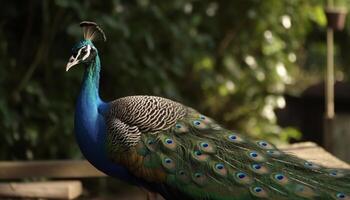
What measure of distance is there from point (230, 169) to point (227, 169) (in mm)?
13

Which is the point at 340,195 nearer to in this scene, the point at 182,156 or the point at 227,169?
the point at 227,169

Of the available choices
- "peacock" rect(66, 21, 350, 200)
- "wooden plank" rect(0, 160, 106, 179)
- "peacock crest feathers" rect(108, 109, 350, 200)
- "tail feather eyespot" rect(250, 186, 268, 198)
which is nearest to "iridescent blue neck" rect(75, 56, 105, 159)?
"peacock" rect(66, 21, 350, 200)

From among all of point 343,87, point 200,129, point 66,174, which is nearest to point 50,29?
point 66,174

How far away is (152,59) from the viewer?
20.2ft

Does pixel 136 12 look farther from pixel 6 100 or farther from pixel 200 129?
pixel 200 129

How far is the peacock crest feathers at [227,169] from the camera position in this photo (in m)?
3.26

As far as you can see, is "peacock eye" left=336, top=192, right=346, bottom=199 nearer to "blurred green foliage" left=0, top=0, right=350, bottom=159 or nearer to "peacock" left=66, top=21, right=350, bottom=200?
"peacock" left=66, top=21, right=350, bottom=200

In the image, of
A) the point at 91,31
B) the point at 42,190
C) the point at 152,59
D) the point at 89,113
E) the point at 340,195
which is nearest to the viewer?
the point at 340,195

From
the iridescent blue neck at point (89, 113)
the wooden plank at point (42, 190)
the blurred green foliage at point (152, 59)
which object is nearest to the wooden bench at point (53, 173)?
the wooden plank at point (42, 190)

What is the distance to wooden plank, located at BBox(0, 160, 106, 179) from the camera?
15.0 ft

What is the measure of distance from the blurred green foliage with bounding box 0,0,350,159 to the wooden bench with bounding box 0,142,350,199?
2.99ft

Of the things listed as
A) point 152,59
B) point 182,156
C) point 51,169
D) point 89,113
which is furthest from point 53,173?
point 152,59

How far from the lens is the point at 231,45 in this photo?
688 centimetres

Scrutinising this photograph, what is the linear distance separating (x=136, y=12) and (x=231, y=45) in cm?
120
